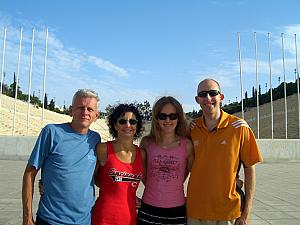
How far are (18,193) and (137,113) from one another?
6359 mm

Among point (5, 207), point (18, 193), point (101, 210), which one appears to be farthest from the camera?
point (18, 193)

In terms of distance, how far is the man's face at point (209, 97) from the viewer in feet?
10.9

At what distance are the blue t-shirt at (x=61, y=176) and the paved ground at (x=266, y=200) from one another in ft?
11.0

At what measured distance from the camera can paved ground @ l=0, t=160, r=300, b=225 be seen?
6.06 meters

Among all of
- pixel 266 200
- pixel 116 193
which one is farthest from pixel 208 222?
pixel 266 200

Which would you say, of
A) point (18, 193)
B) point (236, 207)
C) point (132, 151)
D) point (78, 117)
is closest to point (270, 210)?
point (236, 207)

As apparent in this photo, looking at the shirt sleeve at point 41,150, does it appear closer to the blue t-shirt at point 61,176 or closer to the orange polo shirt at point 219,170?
the blue t-shirt at point 61,176

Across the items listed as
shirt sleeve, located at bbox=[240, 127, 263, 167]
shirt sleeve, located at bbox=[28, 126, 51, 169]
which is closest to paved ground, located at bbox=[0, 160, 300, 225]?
shirt sleeve, located at bbox=[240, 127, 263, 167]

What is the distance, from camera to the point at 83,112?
117 inches

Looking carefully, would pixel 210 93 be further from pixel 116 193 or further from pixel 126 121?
pixel 116 193

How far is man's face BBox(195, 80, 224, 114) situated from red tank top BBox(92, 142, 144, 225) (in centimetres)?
95

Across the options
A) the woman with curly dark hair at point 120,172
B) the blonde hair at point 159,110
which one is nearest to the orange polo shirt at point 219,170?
the blonde hair at point 159,110

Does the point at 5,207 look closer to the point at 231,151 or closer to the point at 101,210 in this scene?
the point at 101,210

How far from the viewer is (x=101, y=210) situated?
9.68ft
